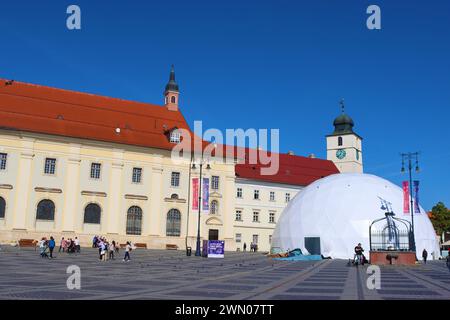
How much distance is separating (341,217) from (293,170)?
3484 centimetres

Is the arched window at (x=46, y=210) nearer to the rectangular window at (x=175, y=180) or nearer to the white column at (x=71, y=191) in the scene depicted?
the white column at (x=71, y=191)

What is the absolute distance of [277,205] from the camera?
73125mm

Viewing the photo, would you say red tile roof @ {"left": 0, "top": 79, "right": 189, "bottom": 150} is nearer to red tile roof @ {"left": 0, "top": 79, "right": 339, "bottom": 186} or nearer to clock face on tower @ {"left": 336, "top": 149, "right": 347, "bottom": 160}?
red tile roof @ {"left": 0, "top": 79, "right": 339, "bottom": 186}

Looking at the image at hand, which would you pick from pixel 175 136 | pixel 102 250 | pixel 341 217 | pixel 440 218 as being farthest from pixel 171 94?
pixel 440 218

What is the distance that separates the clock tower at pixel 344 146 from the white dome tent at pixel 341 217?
4446 centimetres

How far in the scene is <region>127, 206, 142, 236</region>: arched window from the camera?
5466 cm

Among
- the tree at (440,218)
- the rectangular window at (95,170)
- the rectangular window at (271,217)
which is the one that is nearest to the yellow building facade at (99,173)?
the rectangular window at (95,170)

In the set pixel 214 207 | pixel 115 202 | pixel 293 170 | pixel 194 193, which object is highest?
pixel 293 170

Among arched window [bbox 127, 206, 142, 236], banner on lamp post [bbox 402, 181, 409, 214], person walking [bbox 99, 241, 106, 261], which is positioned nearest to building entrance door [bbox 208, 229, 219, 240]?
arched window [bbox 127, 206, 142, 236]

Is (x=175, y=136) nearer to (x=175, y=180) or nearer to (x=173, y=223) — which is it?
(x=175, y=180)

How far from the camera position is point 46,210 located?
166 feet

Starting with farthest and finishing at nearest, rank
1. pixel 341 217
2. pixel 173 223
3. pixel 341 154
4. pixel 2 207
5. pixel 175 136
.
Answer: pixel 341 154
pixel 175 136
pixel 173 223
pixel 2 207
pixel 341 217

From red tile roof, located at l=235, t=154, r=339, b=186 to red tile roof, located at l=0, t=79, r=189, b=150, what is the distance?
44.8ft

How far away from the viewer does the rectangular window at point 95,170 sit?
53.8m
